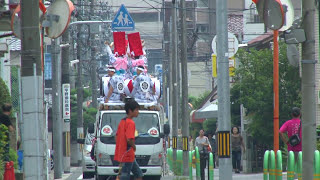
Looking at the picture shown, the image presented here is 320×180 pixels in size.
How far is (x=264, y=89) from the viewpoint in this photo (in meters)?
29.0

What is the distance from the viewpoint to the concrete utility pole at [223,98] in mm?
14984

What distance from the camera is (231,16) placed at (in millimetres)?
51031

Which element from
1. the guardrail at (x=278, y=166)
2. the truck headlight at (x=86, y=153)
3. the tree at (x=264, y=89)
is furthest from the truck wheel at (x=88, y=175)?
the guardrail at (x=278, y=166)

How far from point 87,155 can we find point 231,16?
2634 cm

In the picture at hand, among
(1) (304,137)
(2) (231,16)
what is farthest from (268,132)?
(2) (231,16)

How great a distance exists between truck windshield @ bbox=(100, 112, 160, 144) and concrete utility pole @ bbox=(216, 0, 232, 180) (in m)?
6.75

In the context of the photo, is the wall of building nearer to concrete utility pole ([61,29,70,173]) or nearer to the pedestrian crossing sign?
concrete utility pole ([61,29,70,173])

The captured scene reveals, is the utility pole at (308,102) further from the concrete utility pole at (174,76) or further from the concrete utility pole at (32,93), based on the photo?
the concrete utility pole at (174,76)

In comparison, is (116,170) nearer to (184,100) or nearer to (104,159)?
(104,159)

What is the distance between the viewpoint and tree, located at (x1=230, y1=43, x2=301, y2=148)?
94.9 feet

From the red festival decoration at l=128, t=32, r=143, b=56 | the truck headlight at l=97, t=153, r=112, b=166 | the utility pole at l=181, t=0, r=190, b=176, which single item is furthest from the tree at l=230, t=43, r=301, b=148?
the truck headlight at l=97, t=153, r=112, b=166

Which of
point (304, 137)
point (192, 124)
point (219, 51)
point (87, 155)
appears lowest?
point (192, 124)

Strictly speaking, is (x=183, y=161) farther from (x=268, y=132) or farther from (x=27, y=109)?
(x=27, y=109)

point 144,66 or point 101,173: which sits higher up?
point 144,66
